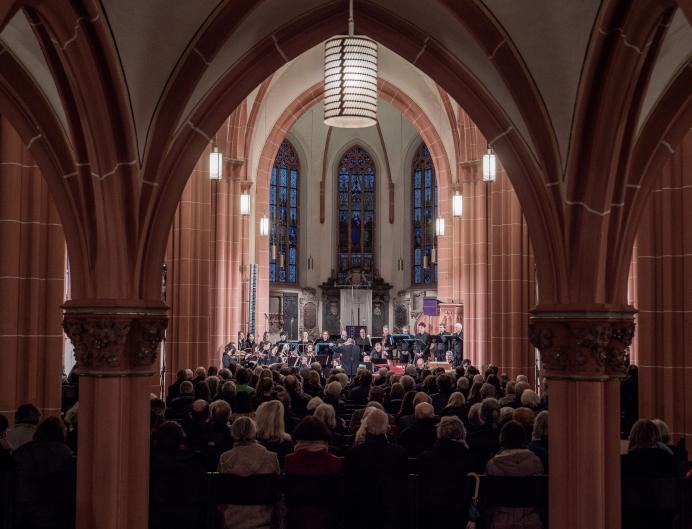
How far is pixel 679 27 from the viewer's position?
6.65m

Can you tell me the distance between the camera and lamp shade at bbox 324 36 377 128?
8.03m

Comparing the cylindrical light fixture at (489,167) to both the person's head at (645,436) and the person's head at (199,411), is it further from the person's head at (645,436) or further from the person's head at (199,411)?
the person's head at (645,436)

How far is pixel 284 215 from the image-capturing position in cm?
3234

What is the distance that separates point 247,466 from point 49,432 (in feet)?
4.82

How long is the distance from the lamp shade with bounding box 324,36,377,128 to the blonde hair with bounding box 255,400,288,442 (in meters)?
2.74

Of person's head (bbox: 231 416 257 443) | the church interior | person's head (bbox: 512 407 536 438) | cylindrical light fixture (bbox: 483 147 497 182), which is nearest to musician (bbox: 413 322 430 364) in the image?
cylindrical light fixture (bbox: 483 147 497 182)

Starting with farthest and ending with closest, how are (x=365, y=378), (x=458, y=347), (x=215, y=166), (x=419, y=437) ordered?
(x=458, y=347)
(x=215, y=166)
(x=365, y=378)
(x=419, y=437)

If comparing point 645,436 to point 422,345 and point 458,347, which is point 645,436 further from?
point 422,345

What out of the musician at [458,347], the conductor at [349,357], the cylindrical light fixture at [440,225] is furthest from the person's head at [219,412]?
the cylindrical light fixture at [440,225]

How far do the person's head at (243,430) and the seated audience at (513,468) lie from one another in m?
1.68

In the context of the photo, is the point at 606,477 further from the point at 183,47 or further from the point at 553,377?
the point at 183,47

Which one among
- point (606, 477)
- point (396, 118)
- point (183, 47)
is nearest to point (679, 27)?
point (606, 477)

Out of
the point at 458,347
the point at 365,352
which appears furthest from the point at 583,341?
the point at 365,352

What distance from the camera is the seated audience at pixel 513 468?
6.04 metres
